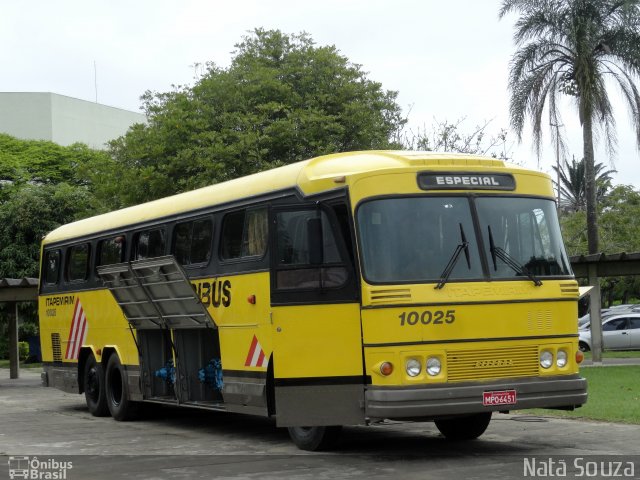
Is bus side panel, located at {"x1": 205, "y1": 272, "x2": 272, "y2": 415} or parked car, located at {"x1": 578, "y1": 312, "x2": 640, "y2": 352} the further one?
parked car, located at {"x1": 578, "y1": 312, "x2": 640, "y2": 352}

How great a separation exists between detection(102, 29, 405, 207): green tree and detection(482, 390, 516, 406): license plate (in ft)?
64.0

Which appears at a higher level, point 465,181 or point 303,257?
point 465,181

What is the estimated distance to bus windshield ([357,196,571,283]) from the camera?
11.2m

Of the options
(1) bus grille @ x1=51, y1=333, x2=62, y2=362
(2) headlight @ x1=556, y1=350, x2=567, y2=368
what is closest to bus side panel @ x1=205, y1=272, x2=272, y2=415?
(2) headlight @ x1=556, y1=350, x2=567, y2=368

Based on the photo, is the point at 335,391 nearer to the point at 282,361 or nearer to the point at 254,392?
the point at 282,361

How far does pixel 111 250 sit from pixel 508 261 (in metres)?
8.16

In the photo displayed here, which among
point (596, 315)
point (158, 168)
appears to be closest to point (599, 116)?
point (596, 315)

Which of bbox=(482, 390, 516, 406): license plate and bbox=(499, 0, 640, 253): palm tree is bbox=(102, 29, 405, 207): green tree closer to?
bbox=(499, 0, 640, 253): palm tree

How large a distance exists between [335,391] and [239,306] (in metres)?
2.42

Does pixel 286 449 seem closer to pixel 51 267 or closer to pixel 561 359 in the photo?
pixel 561 359

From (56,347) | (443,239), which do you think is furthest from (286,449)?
(56,347)

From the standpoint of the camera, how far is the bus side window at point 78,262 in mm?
18750

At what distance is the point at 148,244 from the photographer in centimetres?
1641

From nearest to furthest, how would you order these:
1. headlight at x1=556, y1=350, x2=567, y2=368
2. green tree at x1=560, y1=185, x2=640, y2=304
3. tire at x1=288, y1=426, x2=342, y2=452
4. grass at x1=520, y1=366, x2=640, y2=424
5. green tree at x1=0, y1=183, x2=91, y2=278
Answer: headlight at x1=556, y1=350, x2=567, y2=368, tire at x1=288, y1=426, x2=342, y2=452, grass at x1=520, y1=366, x2=640, y2=424, green tree at x1=0, y1=183, x2=91, y2=278, green tree at x1=560, y1=185, x2=640, y2=304
